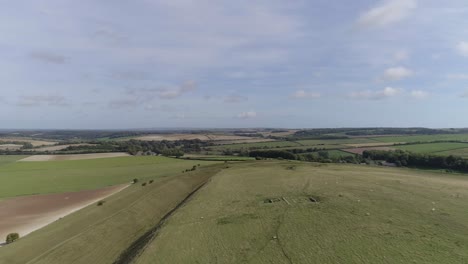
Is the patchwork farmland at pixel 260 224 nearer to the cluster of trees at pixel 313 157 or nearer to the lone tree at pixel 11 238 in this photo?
the lone tree at pixel 11 238

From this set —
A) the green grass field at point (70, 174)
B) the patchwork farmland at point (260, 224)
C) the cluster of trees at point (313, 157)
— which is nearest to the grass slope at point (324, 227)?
the patchwork farmland at point (260, 224)

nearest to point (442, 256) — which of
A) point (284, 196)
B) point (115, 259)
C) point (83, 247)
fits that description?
point (284, 196)

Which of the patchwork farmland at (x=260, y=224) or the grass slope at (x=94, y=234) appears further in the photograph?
the grass slope at (x=94, y=234)

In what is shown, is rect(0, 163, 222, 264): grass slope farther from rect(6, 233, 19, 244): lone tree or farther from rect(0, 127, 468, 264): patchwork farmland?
rect(6, 233, 19, 244): lone tree

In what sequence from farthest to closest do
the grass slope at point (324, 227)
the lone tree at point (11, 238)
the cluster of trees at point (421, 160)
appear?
1. the cluster of trees at point (421, 160)
2. the lone tree at point (11, 238)
3. the grass slope at point (324, 227)

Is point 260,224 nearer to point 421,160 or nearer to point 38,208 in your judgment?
point 38,208

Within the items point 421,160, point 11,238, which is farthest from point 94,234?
point 421,160
